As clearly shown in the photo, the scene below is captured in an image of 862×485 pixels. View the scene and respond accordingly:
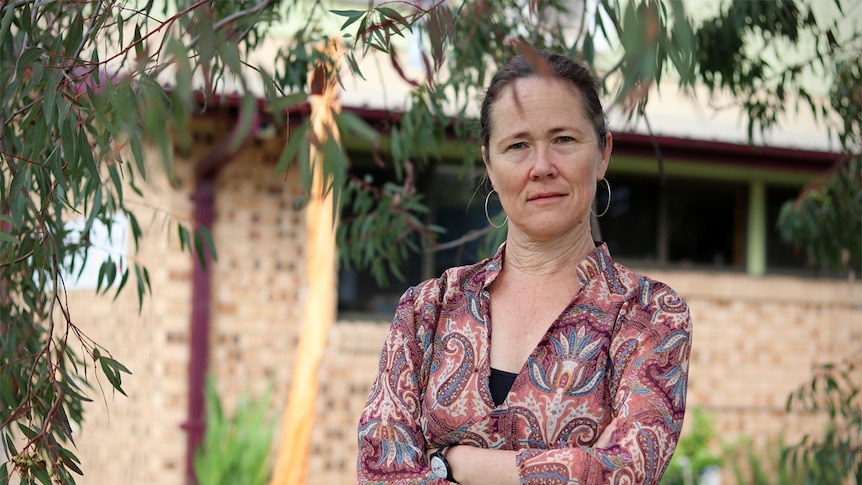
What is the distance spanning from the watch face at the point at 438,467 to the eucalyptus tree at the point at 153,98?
857mm

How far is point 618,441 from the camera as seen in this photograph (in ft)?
7.29

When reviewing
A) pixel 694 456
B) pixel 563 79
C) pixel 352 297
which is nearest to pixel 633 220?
pixel 694 456

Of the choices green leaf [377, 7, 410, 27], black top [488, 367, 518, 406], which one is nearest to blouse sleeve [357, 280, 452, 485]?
black top [488, 367, 518, 406]

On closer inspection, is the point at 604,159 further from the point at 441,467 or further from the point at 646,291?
the point at 441,467

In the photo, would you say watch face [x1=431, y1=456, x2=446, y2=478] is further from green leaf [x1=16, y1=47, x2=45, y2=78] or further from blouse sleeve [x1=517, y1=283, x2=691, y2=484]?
green leaf [x1=16, y1=47, x2=45, y2=78]

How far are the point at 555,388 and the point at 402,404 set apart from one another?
1.18ft

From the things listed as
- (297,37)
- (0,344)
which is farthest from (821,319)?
(0,344)

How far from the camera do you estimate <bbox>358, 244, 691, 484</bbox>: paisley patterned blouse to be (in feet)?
7.34

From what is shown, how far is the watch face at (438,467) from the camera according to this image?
93.8 inches

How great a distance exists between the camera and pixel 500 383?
242cm

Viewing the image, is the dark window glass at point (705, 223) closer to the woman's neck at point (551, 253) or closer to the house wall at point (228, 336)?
the house wall at point (228, 336)

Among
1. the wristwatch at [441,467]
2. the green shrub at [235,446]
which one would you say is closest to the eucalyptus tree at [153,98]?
the wristwatch at [441,467]

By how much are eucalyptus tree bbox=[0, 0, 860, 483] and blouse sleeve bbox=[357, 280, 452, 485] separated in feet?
1.83

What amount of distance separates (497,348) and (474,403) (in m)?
0.15
